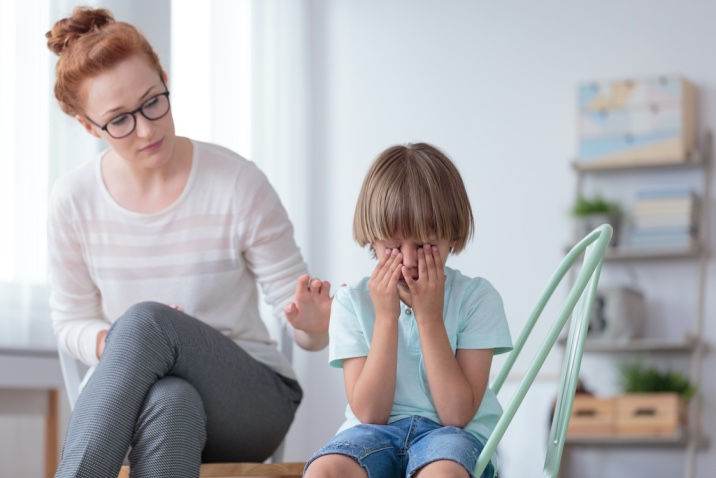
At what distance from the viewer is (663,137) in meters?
3.80

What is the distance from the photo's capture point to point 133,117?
178cm

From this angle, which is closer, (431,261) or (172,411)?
(431,261)

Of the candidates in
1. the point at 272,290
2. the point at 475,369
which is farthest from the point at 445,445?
the point at 272,290

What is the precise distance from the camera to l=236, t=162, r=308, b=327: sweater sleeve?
6.16 feet

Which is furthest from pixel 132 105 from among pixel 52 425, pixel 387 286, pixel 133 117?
pixel 52 425

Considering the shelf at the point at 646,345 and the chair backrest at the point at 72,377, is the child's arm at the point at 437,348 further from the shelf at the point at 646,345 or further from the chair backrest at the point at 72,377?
the shelf at the point at 646,345

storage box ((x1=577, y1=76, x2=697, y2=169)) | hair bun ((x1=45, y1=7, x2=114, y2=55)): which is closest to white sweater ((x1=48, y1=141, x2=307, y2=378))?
hair bun ((x1=45, y1=7, x2=114, y2=55))

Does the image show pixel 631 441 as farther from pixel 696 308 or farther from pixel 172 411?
pixel 172 411

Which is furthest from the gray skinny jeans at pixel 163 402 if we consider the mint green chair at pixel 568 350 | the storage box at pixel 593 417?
the storage box at pixel 593 417

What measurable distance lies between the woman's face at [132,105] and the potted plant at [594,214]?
2.36 m

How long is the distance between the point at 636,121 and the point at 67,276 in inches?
100

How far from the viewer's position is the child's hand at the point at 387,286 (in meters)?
1.30

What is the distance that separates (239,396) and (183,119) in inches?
80.6

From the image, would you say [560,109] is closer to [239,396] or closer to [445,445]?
[239,396]
